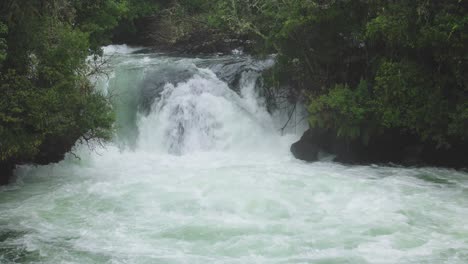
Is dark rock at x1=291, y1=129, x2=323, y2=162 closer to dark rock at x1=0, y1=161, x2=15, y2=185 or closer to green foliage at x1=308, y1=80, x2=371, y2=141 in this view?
green foliage at x1=308, y1=80, x2=371, y2=141

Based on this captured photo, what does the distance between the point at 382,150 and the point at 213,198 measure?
18.6 feet

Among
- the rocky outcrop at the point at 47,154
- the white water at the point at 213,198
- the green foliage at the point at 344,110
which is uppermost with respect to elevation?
the green foliage at the point at 344,110

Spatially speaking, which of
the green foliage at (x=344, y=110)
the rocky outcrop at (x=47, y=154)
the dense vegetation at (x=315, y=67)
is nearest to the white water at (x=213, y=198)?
the rocky outcrop at (x=47, y=154)

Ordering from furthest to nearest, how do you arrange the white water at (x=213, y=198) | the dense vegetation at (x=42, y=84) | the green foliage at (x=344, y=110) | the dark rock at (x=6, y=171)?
the green foliage at (x=344, y=110), the dark rock at (x=6, y=171), the dense vegetation at (x=42, y=84), the white water at (x=213, y=198)

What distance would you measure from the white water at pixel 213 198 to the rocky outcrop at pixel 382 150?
1.59ft

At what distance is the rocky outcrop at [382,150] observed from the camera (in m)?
15.8

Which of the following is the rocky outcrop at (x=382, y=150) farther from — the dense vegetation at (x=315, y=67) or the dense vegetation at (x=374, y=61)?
the dense vegetation at (x=374, y=61)

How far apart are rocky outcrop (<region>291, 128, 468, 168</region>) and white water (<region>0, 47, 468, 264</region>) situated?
48cm

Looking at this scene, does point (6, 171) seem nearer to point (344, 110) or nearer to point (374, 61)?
point (344, 110)

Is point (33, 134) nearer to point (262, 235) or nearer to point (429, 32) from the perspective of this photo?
point (262, 235)

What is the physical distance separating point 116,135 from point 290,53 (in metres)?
5.55

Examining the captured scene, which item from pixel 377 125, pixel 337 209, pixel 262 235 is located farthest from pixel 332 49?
pixel 262 235

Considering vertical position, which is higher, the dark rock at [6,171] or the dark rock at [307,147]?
the dark rock at [307,147]

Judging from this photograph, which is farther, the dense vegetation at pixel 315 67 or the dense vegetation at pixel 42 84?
the dense vegetation at pixel 315 67
